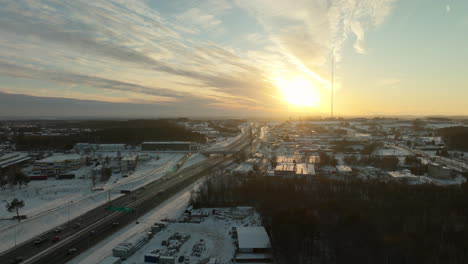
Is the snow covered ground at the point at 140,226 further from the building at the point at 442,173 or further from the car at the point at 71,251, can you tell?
the building at the point at 442,173

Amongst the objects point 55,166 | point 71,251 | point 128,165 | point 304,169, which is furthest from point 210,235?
point 55,166

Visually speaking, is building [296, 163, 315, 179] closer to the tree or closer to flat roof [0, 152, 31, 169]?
the tree

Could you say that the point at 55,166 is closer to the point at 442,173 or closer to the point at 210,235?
the point at 210,235

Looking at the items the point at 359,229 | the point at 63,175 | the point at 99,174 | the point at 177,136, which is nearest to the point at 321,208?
the point at 359,229

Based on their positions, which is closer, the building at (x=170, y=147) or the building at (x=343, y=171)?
the building at (x=343, y=171)

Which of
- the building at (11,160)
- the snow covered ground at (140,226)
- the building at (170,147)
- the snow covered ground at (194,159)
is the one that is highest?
the building at (170,147)

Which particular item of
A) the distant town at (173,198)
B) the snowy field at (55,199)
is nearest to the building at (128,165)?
the distant town at (173,198)
